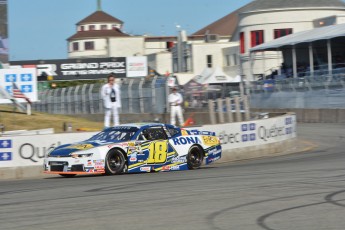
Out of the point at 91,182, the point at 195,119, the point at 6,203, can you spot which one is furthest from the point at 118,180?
the point at 195,119

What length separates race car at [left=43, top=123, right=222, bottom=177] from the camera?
14898 millimetres

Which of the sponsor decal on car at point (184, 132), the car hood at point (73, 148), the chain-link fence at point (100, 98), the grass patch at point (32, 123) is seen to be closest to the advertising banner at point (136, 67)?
the chain-link fence at point (100, 98)

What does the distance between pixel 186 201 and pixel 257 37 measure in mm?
59926

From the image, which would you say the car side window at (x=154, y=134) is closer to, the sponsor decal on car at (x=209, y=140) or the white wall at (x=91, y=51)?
the sponsor decal on car at (x=209, y=140)

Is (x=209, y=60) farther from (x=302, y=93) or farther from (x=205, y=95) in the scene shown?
(x=302, y=93)

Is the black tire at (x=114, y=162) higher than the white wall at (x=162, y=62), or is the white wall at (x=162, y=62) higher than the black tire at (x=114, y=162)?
the white wall at (x=162, y=62)

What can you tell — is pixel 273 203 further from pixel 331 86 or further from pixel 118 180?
pixel 331 86

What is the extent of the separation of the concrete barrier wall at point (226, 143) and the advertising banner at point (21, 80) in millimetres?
11957

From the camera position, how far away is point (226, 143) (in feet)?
64.7

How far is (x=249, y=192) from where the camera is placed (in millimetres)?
10812

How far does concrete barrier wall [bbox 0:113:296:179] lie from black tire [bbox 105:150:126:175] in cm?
189

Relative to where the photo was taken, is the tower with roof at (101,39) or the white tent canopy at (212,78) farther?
the tower with roof at (101,39)

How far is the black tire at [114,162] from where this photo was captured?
49.5 feet

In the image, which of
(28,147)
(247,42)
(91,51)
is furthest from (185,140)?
(91,51)
